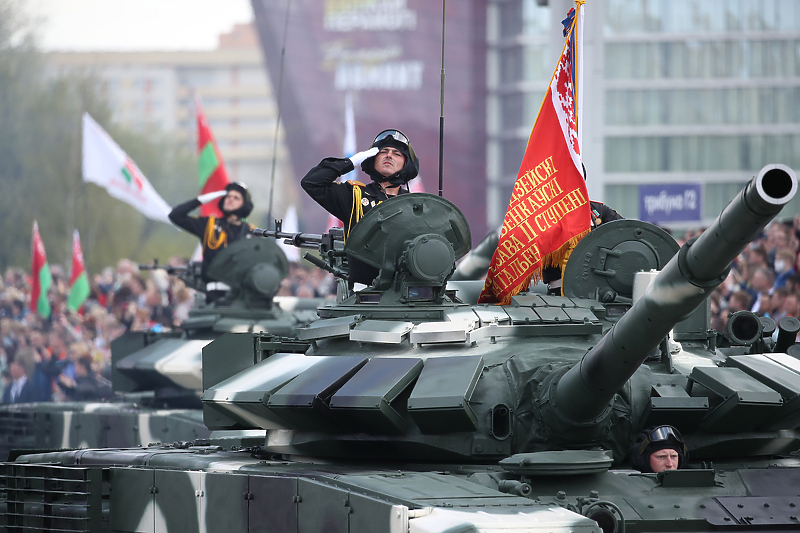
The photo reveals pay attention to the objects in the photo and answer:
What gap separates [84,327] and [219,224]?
10211mm

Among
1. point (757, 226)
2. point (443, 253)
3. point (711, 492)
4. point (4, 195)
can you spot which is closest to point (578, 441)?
point (711, 492)

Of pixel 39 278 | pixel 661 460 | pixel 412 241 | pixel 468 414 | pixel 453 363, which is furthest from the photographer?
pixel 39 278

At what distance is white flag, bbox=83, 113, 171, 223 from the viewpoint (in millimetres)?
25547

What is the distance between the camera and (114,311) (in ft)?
97.2

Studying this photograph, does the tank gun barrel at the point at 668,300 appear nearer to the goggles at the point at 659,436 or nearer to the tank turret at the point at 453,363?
the tank turret at the point at 453,363

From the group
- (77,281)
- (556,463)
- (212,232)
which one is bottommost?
(77,281)

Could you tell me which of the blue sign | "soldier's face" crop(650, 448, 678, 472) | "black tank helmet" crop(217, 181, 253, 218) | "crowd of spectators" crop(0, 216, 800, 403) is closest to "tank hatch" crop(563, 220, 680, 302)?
"soldier's face" crop(650, 448, 678, 472)

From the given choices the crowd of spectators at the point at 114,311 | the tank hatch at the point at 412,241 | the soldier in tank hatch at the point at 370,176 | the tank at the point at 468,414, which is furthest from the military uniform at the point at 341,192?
the crowd of spectators at the point at 114,311

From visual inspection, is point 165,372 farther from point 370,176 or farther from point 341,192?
point 370,176

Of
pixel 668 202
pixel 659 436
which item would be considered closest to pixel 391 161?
pixel 659 436

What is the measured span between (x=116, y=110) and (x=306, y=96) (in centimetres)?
862

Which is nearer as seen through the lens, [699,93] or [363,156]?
[363,156]

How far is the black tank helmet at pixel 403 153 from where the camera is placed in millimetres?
10891

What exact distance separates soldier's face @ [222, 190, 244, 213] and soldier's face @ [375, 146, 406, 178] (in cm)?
915
